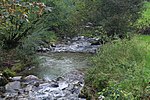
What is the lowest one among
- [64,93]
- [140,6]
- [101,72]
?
[64,93]

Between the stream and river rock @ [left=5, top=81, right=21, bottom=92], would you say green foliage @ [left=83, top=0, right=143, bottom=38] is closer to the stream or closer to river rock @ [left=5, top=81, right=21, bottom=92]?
the stream

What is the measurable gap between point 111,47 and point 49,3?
51.5 feet

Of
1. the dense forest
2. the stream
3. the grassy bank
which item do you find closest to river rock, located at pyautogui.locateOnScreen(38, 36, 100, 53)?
the stream

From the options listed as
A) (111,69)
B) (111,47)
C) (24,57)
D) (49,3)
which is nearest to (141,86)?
(111,69)

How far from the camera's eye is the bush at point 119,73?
8812 mm

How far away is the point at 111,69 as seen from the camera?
11.9 metres

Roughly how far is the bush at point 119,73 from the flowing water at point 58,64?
3.68 meters

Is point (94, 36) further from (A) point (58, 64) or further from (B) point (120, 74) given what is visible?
(B) point (120, 74)

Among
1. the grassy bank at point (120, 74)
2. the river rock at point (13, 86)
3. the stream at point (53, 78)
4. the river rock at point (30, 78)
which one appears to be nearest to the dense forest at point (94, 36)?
the grassy bank at point (120, 74)

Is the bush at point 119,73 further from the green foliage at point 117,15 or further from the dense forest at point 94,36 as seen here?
the green foliage at point 117,15

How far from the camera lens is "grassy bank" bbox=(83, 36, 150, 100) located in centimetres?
872

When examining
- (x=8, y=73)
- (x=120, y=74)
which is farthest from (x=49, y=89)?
(x=120, y=74)

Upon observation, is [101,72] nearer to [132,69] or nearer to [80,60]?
[132,69]

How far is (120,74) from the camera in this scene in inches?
439
